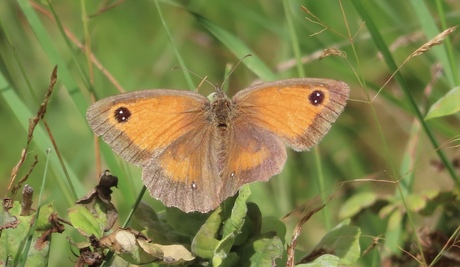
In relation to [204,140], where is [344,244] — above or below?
below

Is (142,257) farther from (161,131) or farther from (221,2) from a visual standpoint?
(221,2)

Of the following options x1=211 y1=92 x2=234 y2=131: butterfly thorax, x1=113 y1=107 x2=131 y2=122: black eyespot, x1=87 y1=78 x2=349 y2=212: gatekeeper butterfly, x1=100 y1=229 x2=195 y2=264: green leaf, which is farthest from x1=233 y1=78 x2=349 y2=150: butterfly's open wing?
x1=100 y1=229 x2=195 y2=264: green leaf

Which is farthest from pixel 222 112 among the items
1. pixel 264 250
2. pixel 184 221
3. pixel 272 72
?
pixel 272 72

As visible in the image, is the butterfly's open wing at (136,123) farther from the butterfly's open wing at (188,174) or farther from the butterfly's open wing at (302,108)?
the butterfly's open wing at (302,108)

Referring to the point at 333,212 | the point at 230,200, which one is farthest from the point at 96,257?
the point at 333,212

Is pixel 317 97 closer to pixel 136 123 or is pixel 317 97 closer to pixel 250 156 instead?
pixel 250 156

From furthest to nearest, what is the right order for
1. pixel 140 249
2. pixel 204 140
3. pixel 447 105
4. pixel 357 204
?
pixel 357 204
pixel 204 140
pixel 447 105
pixel 140 249

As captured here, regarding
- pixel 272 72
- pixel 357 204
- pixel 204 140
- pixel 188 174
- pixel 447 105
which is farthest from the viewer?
pixel 272 72
